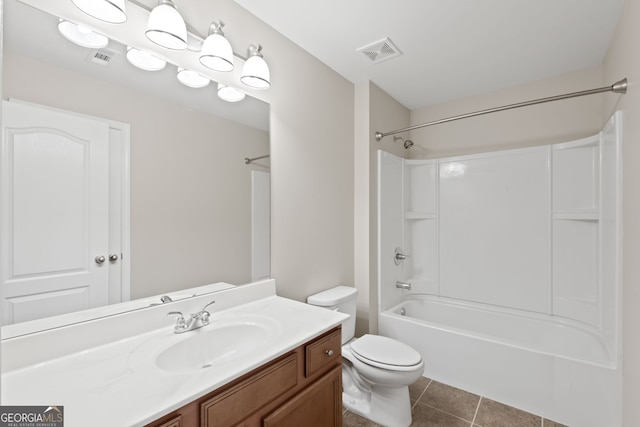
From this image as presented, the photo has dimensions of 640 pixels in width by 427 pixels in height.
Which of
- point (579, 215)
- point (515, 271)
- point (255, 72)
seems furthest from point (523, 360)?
point (255, 72)

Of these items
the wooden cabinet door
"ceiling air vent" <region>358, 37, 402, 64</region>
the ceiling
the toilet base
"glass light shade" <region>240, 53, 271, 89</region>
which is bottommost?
the toilet base

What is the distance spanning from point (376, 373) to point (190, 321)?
3.76 ft

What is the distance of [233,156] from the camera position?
160cm

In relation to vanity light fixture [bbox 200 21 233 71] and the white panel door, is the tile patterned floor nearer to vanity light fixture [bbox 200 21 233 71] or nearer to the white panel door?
the white panel door

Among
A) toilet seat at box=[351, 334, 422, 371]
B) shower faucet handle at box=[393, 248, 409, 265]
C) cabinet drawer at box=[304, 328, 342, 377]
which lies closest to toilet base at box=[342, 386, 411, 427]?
toilet seat at box=[351, 334, 422, 371]

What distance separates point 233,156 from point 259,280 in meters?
0.71

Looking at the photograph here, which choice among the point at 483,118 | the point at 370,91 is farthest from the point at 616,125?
the point at 370,91

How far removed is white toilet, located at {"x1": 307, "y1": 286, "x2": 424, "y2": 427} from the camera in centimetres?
175

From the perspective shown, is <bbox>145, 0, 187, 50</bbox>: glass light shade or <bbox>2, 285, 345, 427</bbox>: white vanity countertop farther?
<bbox>145, 0, 187, 50</bbox>: glass light shade

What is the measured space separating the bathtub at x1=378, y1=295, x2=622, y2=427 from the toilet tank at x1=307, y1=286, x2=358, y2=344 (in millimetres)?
509

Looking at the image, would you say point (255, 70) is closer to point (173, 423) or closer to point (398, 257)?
point (173, 423)

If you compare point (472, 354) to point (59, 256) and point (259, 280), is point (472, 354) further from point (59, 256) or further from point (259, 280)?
point (59, 256)

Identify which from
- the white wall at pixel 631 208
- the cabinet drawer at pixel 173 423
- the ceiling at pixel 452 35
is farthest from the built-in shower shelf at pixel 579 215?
the cabinet drawer at pixel 173 423

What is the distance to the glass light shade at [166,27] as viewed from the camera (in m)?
1.18
